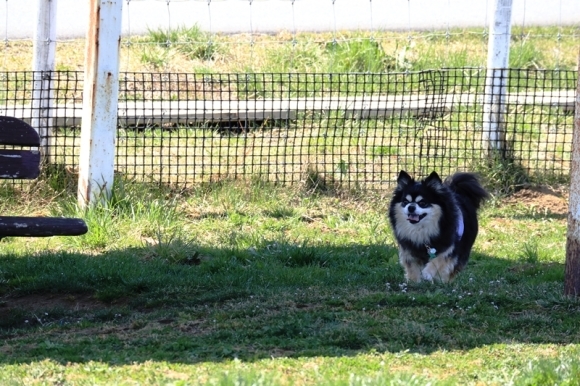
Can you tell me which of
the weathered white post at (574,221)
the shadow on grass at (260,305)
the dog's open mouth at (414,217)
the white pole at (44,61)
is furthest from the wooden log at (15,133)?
the white pole at (44,61)

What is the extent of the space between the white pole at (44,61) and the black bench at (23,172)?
3406 millimetres

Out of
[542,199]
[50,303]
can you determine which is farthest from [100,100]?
[542,199]

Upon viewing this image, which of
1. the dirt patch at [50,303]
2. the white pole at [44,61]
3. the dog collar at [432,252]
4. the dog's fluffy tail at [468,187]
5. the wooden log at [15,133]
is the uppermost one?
the white pole at [44,61]

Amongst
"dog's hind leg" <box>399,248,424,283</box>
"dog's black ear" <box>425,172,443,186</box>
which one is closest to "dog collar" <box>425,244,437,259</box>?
"dog's hind leg" <box>399,248,424,283</box>

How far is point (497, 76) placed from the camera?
9867mm

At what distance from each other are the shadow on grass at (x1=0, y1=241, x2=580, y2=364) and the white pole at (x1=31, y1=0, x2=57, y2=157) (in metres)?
2.12

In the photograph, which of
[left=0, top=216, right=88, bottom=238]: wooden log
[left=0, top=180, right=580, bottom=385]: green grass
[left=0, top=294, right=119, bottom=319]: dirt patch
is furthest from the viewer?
[left=0, top=294, right=119, bottom=319]: dirt patch

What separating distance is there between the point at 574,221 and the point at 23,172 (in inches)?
131

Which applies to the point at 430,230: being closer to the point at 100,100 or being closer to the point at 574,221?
the point at 574,221

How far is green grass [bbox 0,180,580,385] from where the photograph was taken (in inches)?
177

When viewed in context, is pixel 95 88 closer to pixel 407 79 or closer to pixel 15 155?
pixel 15 155

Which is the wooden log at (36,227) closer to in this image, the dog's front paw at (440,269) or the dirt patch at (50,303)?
the dirt patch at (50,303)

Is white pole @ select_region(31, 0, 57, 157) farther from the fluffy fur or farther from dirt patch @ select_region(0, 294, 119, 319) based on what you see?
the fluffy fur

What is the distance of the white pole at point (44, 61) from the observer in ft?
29.3
